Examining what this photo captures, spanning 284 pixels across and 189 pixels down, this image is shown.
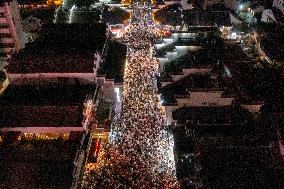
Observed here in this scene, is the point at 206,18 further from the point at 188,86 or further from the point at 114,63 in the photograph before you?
the point at 188,86

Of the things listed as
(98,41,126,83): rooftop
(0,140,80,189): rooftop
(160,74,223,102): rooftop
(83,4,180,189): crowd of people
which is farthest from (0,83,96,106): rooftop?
(160,74,223,102): rooftop

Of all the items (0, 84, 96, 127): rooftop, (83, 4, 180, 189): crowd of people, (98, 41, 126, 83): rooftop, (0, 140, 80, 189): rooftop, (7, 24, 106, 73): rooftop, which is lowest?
(83, 4, 180, 189): crowd of people

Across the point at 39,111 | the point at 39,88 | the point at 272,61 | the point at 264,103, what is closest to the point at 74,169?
the point at 39,111

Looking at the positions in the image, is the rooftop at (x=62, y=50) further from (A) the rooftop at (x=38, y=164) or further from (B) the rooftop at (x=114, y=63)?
(A) the rooftop at (x=38, y=164)

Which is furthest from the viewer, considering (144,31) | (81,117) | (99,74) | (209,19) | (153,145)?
(144,31)

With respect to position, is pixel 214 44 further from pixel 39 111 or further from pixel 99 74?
pixel 39 111

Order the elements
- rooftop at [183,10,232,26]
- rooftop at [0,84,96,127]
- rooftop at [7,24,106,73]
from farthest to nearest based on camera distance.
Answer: rooftop at [183,10,232,26], rooftop at [7,24,106,73], rooftop at [0,84,96,127]

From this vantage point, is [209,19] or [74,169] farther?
[209,19]

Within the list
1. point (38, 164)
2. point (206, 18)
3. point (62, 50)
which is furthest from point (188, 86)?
point (206, 18)

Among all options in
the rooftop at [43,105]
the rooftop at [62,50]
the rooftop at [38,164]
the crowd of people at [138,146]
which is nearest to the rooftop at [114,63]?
the rooftop at [62,50]

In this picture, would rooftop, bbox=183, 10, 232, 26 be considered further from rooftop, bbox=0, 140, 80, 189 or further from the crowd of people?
rooftop, bbox=0, 140, 80, 189
